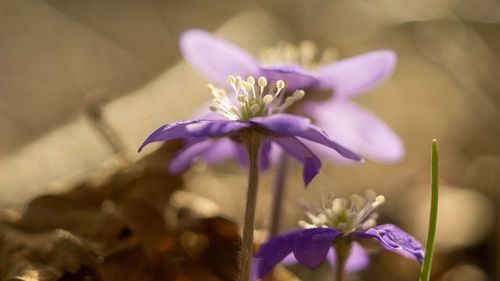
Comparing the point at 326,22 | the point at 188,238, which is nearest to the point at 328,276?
the point at 188,238

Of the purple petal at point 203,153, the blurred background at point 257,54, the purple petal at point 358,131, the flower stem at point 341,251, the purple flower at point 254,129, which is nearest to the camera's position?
the purple flower at point 254,129

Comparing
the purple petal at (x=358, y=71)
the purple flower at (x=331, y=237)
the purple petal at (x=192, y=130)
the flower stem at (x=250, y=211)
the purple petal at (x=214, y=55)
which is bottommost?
the purple flower at (x=331, y=237)

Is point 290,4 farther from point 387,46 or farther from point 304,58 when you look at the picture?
point 304,58

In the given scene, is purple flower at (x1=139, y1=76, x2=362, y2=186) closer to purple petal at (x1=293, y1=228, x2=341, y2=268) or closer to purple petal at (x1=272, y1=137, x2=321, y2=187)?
purple petal at (x1=272, y1=137, x2=321, y2=187)

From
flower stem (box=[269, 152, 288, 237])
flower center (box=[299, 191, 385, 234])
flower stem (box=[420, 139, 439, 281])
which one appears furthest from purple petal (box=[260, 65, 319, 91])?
flower stem (box=[420, 139, 439, 281])

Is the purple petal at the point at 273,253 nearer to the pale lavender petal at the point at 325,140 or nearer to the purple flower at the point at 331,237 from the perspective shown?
the purple flower at the point at 331,237

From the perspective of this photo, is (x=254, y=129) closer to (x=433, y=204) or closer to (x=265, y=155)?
(x=265, y=155)

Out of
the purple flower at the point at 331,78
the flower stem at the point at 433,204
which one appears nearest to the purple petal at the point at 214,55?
the purple flower at the point at 331,78
